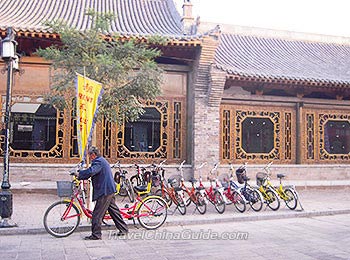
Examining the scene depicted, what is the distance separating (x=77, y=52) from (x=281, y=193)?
5.88 m

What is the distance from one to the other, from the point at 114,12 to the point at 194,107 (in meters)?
5.11

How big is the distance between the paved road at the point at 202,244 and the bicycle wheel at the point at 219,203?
42.8 inches

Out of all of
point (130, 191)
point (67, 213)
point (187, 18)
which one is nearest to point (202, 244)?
point (67, 213)

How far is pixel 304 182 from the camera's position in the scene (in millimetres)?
13805

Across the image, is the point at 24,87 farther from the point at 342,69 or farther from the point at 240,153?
the point at 342,69

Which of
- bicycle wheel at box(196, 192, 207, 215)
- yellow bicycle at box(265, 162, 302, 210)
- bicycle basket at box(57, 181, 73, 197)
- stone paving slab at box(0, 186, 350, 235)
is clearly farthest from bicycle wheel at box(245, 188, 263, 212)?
bicycle basket at box(57, 181, 73, 197)

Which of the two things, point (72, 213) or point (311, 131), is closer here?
point (72, 213)

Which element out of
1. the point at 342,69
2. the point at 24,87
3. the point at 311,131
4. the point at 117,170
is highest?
the point at 342,69

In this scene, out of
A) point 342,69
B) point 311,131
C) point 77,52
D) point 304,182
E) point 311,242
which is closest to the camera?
point 311,242

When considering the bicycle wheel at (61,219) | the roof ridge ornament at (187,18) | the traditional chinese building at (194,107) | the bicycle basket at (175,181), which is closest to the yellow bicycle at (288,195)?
the bicycle basket at (175,181)

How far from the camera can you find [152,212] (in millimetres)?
7801

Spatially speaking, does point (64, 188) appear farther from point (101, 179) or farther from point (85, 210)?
point (101, 179)

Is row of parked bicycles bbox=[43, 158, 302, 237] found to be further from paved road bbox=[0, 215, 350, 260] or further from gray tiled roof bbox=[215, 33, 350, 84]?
gray tiled roof bbox=[215, 33, 350, 84]

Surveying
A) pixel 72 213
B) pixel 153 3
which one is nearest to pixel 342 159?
pixel 153 3
